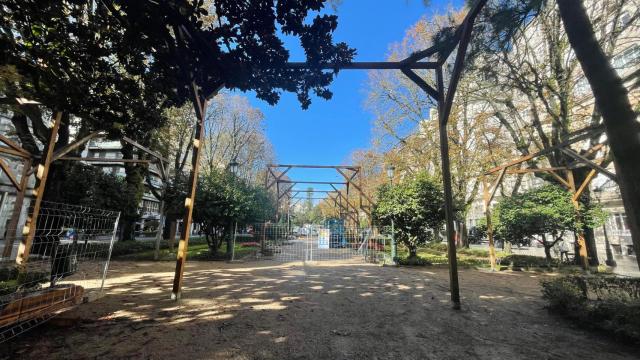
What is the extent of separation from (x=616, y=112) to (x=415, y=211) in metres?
9.30

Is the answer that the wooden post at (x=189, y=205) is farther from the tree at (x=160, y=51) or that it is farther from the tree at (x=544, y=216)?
the tree at (x=544, y=216)

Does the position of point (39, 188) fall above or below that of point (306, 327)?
above

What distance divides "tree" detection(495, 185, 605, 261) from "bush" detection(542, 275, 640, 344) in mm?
6364

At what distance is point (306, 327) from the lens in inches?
155

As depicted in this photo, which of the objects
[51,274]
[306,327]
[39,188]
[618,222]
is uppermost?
[618,222]

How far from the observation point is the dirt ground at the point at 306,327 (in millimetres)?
3146

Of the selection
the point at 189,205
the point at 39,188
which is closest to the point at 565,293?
the point at 189,205

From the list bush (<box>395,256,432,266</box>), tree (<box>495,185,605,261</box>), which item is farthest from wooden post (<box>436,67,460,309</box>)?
tree (<box>495,185,605,261</box>)

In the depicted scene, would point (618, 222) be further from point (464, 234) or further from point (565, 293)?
point (565, 293)

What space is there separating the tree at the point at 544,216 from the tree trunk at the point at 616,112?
33.2 feet

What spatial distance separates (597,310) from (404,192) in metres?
7.91

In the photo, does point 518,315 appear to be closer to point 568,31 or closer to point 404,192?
point 568,31

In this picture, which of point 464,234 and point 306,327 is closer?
point 306,327

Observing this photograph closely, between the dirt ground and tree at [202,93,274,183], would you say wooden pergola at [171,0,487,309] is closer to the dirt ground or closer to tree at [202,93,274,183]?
the dirt ground
